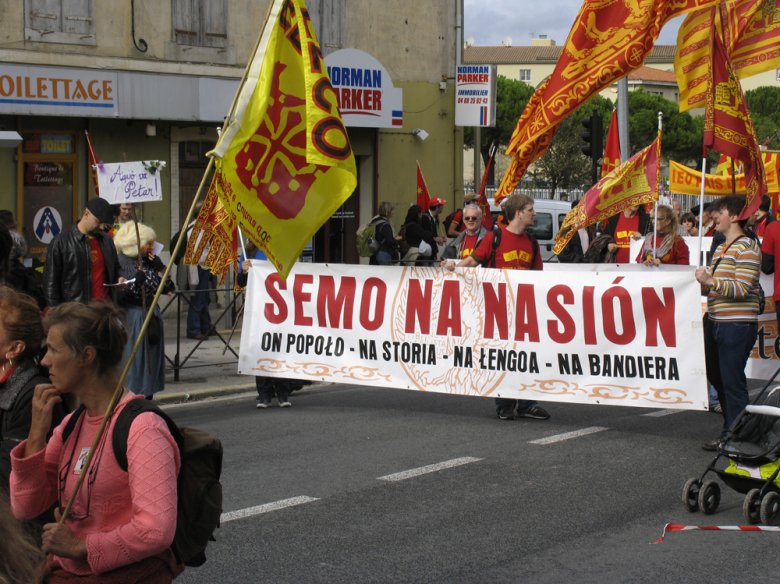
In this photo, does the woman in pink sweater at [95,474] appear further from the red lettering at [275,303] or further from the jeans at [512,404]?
the red lettering at [275,303]

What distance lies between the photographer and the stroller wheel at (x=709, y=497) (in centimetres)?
739

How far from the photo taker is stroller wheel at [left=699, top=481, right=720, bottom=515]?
7.39 m

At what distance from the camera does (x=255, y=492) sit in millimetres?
7914

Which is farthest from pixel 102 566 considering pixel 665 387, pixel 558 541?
pixel 665 387

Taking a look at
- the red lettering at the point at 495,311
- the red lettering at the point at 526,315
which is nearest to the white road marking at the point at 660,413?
the red lettering at the point at 526,315

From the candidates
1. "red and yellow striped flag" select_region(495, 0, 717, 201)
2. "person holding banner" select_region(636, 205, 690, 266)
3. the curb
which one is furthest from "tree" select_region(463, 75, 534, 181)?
"red and yellow striped flag" select_region(495, 0, 717, 201)

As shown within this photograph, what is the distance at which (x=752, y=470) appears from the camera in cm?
727

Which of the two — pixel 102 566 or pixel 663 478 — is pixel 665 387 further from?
pixel 102 566

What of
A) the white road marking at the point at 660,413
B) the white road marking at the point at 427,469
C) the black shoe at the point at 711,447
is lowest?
the white road marking at the point at 427,469

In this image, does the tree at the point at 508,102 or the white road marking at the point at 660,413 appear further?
the tree at the point at 508,102

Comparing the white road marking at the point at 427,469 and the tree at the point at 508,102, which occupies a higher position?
the tree at the point at 508,102

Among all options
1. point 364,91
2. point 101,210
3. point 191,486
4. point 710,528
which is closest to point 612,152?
point 364,91

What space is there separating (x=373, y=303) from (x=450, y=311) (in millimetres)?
759

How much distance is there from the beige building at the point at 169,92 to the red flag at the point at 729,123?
10.0 meters
